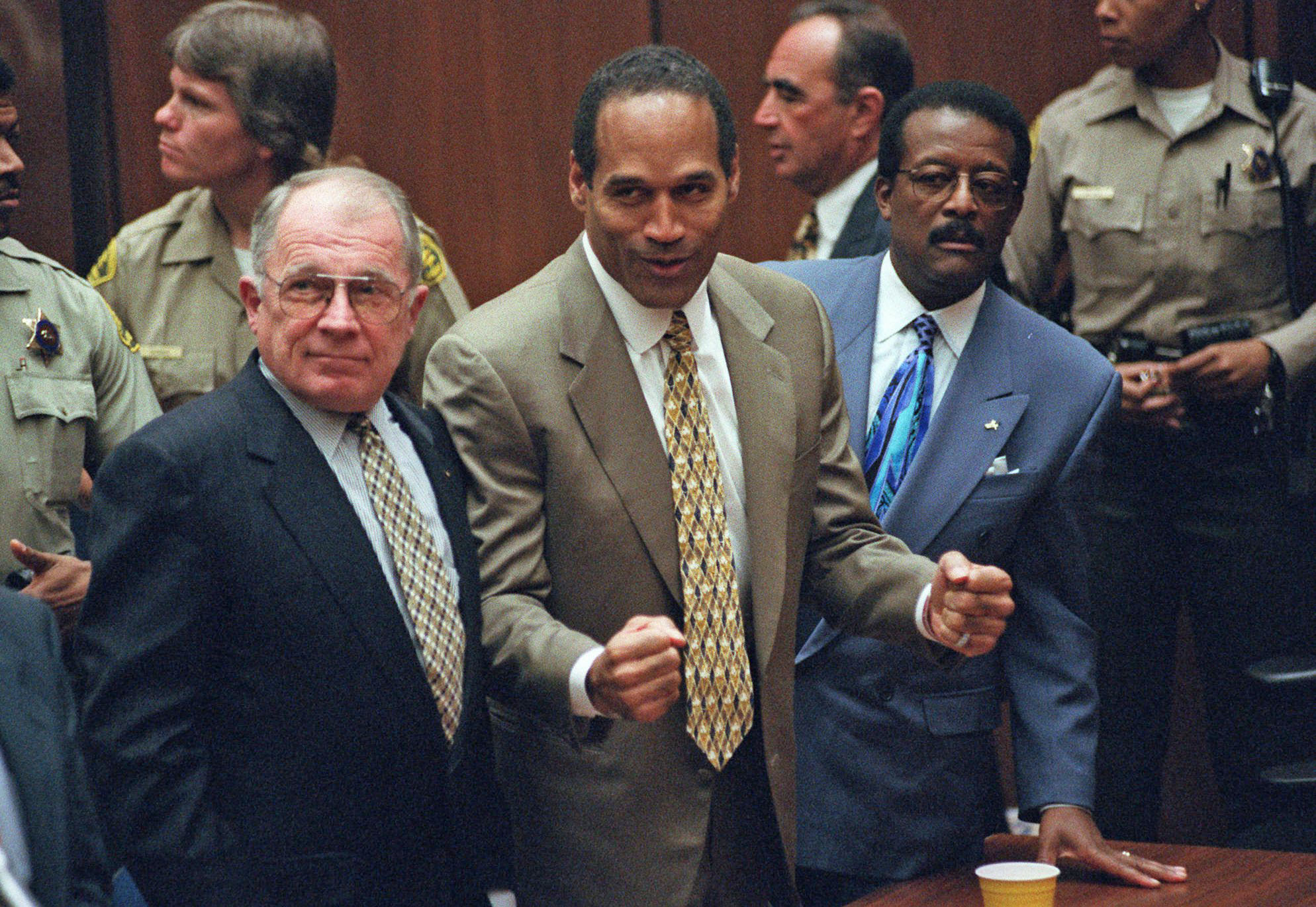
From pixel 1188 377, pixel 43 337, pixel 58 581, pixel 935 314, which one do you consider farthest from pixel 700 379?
pixel 1188 377

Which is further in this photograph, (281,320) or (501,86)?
(501,86)

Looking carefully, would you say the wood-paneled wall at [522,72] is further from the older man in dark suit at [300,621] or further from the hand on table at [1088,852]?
the hand on table at [1088,852]

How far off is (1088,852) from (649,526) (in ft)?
2.55

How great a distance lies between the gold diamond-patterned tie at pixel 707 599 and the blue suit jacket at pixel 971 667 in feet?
1.33

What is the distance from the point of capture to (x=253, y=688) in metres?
1.86

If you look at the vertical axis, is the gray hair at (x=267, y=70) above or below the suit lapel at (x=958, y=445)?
above

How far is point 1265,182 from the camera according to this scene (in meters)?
3.54

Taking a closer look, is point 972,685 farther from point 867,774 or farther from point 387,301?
point 387,301

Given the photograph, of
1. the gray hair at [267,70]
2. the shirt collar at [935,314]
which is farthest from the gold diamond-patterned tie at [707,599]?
the gray hair at [267,70]

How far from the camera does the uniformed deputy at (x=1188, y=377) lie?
3.44m

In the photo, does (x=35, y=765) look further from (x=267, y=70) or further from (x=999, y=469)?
(x=267, y=70)

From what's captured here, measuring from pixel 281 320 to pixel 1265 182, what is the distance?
236 centimetres

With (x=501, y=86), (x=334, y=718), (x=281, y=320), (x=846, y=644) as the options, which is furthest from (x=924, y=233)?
(x=501, y=86)

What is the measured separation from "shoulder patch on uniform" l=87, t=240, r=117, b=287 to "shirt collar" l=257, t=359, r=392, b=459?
1.44 m
